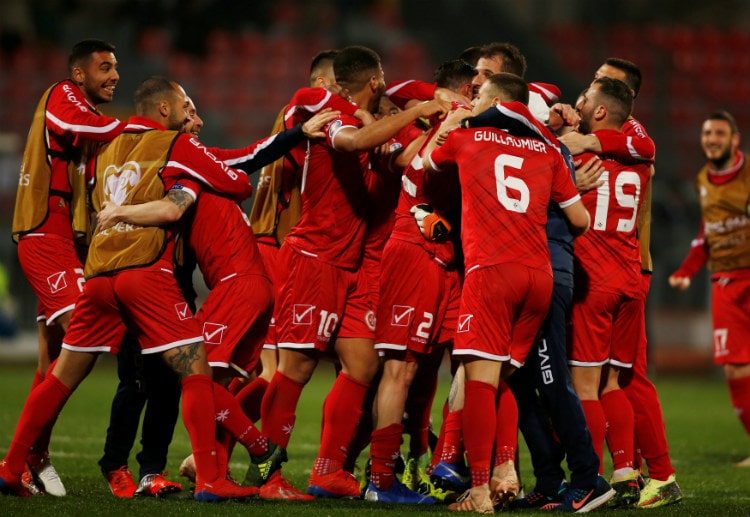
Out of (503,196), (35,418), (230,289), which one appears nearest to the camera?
Answer: (503,196)

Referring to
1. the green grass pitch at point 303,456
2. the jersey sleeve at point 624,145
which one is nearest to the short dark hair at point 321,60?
the jersey sleeve at point 624,145

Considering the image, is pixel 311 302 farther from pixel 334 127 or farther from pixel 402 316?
pixel 334 127

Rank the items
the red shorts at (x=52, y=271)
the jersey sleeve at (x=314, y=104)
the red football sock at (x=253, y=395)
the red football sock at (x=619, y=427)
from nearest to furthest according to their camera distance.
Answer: the red football sock at (x=619, y=427) < the jersey sleeve at (x=314, y=104) < the red shorts at (x=52, y=271) < the red football sock at (x=253, y=395)

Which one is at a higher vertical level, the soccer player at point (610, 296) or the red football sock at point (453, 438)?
the soccer player at point (610, 296)

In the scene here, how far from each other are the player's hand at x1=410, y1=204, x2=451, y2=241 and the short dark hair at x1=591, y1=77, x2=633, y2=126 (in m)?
1.17

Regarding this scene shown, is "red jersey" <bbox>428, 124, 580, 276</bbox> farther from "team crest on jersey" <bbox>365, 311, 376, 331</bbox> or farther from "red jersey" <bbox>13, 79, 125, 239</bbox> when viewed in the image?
"red jersey" <bbox>13, 79, 125, 239</bbox>

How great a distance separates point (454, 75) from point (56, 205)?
238cm

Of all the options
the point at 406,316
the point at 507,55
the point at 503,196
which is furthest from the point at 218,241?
the point at 507,55

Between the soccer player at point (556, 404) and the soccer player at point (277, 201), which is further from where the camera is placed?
the soccer player at point (277, 201)

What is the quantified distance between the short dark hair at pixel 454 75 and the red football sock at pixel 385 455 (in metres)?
1.91

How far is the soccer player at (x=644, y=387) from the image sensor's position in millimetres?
5926

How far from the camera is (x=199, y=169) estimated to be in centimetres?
561

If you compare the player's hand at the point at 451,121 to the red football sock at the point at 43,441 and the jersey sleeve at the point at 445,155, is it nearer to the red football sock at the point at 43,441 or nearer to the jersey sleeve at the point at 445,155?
the jersey sleeve at the point at 445,155

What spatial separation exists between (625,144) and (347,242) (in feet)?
5.21
